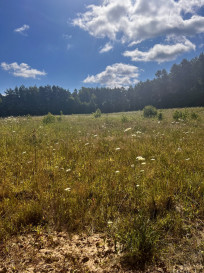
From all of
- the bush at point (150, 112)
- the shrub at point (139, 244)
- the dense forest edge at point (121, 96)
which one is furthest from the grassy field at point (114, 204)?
the dense forest edge at point (121, 96)

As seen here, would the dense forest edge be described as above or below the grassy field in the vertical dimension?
above

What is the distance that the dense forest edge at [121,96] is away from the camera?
5922 cm

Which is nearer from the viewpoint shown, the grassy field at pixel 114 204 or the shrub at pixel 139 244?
the shrub at pixel 139 244

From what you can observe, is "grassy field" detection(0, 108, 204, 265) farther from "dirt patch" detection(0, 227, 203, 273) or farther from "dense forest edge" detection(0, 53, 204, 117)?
"dense forest edge" detection(0, 53, 204, 117)

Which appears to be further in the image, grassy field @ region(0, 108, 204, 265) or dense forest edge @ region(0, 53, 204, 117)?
dense forest edge @ region(0, 53, 204, 117)

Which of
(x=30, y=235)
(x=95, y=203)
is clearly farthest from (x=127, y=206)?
(x=30, y=235)

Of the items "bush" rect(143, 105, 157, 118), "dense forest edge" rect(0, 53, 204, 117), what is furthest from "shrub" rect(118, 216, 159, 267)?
"dense forest edge" rect(0, 53, 204, 117)

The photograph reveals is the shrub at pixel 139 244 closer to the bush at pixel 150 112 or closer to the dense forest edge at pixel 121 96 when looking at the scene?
the bush at pixel 150 112

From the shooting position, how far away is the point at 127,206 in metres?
2.38

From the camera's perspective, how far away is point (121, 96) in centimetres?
7681

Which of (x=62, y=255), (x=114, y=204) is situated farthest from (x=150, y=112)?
(x=62, y=255)

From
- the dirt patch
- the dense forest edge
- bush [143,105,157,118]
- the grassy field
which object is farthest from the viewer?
the dense forest edge

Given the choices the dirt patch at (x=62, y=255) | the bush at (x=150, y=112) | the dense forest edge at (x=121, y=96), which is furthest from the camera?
the dense forest edge at (x=121, y=96)

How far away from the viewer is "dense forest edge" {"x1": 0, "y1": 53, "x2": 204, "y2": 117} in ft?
194
